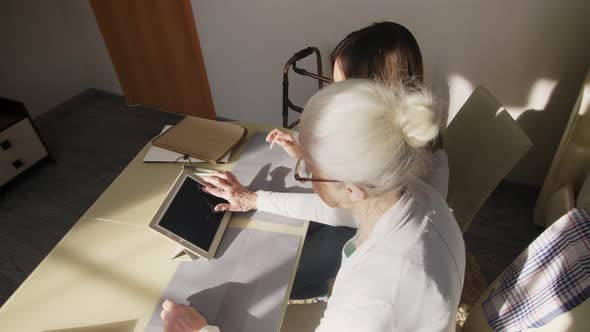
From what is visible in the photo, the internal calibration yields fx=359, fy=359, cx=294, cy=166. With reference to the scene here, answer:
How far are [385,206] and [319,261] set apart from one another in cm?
48

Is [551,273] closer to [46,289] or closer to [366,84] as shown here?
[366,84]

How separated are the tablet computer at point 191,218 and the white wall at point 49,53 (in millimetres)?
2545

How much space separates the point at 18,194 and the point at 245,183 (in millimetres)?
1980

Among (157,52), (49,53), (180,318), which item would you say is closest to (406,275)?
(180,318)

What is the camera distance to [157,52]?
271 centimetres

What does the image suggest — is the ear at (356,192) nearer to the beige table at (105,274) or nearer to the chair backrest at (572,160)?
the beige table at (105,274)

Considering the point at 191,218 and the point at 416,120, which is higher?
the point at 416,120

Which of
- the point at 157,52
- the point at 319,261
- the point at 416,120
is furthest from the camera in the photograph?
the point at 157,52

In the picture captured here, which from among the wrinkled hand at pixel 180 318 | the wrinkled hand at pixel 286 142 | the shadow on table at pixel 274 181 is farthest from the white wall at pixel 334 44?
the wrinkled hand at pixel 180 318

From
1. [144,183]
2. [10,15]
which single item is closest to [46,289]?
[144,183]

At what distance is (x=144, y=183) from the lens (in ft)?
4.17

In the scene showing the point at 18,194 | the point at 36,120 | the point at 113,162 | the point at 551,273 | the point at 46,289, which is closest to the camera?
the point at 551,273

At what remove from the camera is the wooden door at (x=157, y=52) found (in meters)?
2.48

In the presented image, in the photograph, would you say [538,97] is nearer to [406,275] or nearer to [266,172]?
[266,172]
